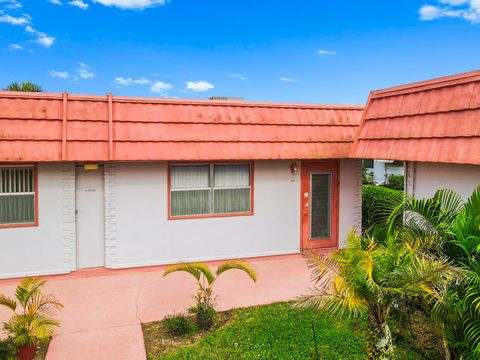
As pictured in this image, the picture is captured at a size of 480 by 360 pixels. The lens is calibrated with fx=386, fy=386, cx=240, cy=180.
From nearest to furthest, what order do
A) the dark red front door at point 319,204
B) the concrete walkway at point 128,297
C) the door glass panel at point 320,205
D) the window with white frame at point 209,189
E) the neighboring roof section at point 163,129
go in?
the concrete walkway at point 128,297 → the neighboring roof section at point 163,129 → the window with white frame at point 209,189 → the dark red front door at point 319,204 → the door glass panel at point 320,205

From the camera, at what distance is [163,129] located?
8266 mm

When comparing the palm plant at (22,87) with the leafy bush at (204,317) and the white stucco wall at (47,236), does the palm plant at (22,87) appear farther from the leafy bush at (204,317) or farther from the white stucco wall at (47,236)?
the leafy bush at (204,317)

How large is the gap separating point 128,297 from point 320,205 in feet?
17.2

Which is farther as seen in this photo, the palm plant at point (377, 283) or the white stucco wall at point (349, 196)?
the white stucco wall at point (349, 196)

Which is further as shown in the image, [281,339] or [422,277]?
[281,339]

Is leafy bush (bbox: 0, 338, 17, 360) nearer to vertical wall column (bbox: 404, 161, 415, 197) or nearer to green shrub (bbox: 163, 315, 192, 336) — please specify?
green shrub (bbox: 163, 315, 192, 336)

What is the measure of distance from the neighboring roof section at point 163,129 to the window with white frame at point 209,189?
64cm

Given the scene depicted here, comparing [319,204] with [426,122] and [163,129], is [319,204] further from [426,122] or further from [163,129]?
[163,129]

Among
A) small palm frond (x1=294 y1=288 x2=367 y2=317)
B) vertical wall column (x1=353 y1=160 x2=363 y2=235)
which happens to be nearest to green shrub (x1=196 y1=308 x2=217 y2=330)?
small palm frond (x1=294 y1=288 x2=367 y2=317)

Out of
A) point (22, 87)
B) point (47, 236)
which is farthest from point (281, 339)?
point (22, 87)

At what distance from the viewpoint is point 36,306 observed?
4.87 metres

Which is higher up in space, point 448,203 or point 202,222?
point 448,203

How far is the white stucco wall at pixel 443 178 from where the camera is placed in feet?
21.2

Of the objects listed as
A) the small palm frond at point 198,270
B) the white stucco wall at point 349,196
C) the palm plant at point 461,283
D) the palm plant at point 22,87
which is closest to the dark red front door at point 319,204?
the white stucco wall at point 349,196
